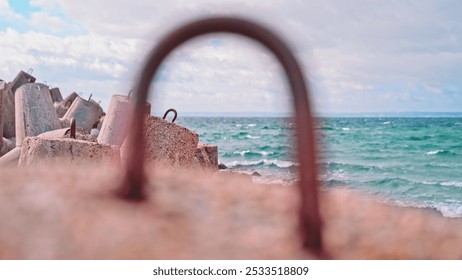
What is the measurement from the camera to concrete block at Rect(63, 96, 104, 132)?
7.25 m

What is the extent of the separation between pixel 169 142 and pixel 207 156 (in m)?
1.11

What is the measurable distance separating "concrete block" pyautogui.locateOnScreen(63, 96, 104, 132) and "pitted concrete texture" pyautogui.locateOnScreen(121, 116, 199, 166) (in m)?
4.06

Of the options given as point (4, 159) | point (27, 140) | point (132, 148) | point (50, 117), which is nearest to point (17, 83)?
point (50, 117)

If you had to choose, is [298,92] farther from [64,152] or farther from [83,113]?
[83,113]

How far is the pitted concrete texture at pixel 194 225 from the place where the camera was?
1.62 ft

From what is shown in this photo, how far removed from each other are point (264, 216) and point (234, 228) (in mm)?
43

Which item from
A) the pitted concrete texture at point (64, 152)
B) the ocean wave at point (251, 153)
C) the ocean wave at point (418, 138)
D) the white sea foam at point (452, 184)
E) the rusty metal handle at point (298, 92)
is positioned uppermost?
the rusty metal handle at point (298, 92)

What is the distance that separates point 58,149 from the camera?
2852mm

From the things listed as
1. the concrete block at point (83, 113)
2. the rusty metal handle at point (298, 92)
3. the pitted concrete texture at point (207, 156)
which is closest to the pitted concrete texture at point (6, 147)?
the concrete block at point (83, 113)

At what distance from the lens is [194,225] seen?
530mm

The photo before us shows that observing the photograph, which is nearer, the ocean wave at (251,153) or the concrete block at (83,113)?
the concrete block at (83,113)

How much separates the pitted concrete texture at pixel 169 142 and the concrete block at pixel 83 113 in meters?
4.06

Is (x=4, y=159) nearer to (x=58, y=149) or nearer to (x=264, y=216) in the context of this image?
(x=58, y=149)

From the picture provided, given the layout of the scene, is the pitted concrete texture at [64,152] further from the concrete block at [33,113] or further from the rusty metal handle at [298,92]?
the concrete block at [33,113]
